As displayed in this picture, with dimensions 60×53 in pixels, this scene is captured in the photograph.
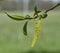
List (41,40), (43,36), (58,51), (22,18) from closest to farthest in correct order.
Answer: (22,18) → (58,51) → (41,40) → (43,36)

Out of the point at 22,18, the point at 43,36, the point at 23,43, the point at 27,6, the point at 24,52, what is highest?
the point at 22,18

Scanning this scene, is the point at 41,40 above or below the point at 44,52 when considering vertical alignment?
below

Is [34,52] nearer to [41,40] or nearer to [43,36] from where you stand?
[41,40]

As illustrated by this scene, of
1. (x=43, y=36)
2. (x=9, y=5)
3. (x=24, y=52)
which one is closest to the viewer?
(x=24, y=52)

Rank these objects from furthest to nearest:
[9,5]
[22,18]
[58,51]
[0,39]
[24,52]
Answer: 1. [9,5]
2. [0,39]
3. [24,52]
4. [58,51]
5. [22,18]

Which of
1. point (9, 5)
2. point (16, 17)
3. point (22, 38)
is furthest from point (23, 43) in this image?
point (9, 5)

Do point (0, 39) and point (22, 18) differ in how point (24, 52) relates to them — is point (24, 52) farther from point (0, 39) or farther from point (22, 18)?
point (22, 18)

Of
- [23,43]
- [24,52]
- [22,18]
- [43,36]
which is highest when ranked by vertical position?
[22,18]

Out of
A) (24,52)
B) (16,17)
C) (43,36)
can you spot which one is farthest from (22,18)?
(43,36)

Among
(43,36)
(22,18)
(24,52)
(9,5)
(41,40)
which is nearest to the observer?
(22,18)

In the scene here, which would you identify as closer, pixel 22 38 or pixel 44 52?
pixel 44 52
